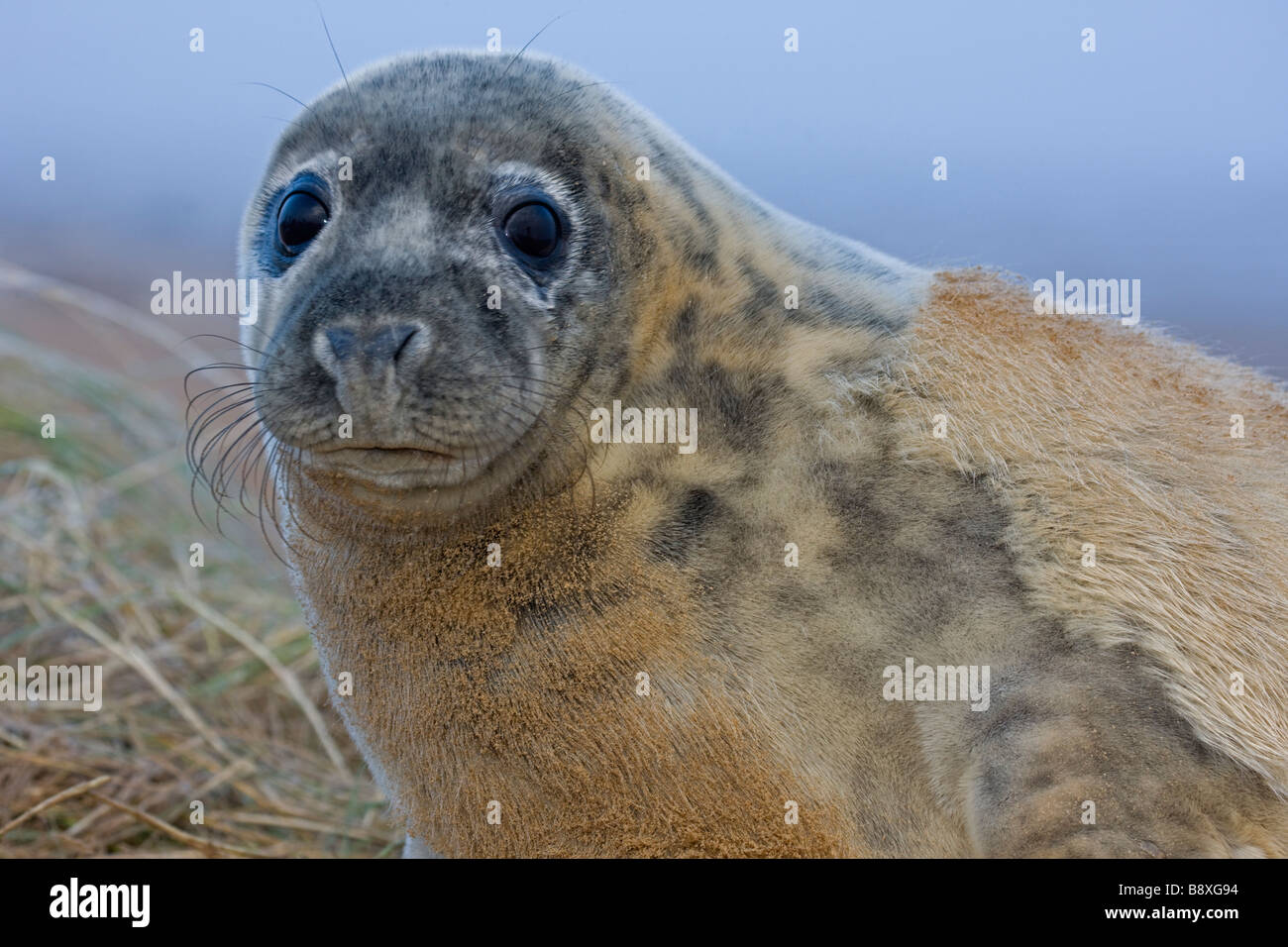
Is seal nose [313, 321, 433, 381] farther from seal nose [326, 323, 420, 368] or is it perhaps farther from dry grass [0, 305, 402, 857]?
dry grass [0, 305, 402, 857]

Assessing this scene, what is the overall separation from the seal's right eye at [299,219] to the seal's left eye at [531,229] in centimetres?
Answer: 35

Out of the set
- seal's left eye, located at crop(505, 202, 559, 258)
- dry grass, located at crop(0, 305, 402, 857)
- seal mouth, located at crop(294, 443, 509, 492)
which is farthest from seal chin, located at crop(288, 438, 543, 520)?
dry grass, located at crop(0, 305, 402, 857)

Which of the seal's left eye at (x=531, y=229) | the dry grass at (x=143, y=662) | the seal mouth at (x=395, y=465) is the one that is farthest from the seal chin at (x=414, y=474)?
the dry grass at (x=143, y=662)

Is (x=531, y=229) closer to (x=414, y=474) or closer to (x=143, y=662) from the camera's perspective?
(x=414, y=474)

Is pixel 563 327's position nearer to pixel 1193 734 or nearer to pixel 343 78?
pixel 343 78

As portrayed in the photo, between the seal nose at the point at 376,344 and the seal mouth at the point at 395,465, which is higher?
the seal nose at the point at 376,344

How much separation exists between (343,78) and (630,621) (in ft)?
4.06

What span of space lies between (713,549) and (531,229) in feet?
2.12

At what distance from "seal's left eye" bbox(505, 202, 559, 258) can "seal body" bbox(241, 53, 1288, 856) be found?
0.03ft

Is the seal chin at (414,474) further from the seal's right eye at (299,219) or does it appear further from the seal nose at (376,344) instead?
the seal's right eye at (299,219)

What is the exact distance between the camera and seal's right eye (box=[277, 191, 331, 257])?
83.8 inches

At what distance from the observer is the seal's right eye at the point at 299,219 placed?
2.13 metres

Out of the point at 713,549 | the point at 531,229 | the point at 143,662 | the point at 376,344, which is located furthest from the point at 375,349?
the point at 143,662

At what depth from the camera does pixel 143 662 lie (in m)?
4.04
